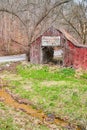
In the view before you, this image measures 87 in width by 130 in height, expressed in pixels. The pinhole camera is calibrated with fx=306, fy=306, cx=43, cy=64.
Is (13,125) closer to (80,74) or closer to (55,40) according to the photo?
(80,74)

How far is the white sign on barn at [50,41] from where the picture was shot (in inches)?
785

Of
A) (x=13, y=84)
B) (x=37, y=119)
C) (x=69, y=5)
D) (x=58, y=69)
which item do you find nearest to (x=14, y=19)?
(x=69, y=5)

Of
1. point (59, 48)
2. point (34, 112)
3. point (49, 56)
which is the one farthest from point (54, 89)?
point (49, 56)

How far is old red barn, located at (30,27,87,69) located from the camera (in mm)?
18812

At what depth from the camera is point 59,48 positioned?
20.3 metres

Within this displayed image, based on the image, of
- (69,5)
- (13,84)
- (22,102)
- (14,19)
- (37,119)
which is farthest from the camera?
(14,19)

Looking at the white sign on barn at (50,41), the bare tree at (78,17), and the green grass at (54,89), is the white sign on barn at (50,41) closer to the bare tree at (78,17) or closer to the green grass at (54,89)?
the green grass at (54,89)

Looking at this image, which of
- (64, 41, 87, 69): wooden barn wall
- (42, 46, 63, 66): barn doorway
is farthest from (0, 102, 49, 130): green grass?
(42, 46, 63, 66): barn doorway

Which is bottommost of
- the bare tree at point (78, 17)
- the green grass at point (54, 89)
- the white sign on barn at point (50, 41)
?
the green grass at point (54, 89)

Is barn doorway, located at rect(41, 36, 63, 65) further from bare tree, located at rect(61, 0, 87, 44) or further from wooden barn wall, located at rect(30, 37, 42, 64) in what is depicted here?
bare tree, located at rect(61, 0, 87, 44)

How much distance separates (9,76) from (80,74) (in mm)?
3959

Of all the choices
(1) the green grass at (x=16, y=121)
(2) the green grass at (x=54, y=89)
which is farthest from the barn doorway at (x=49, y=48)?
(1) the green grass at (x=16, y=121)

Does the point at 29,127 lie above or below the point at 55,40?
below

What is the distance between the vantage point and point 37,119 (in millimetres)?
10438
